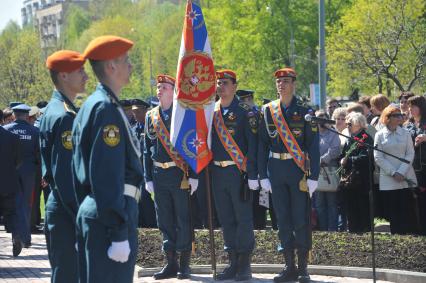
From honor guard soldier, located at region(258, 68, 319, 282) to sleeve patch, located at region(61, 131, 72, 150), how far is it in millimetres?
3561

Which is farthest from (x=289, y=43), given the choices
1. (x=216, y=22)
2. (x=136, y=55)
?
(x=136, y=55)

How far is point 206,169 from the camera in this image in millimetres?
10625

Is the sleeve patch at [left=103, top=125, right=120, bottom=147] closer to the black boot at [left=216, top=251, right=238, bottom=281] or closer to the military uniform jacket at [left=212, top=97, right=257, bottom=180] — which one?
the military uniform jacket at [left=212, top=97, right=257, bottom=180]

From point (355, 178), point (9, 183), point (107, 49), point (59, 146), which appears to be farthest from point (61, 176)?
point (355, 178)

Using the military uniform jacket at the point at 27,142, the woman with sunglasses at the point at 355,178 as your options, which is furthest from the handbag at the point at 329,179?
the military uniform jacket at the point at 27,142

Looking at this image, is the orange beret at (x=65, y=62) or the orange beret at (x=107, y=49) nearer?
the orange beret at (x=107, y=49)

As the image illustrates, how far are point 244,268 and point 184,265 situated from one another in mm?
707

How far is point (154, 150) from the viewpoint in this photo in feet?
35.1

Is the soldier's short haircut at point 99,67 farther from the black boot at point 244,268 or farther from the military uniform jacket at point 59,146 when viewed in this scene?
the black boot at point 244,268

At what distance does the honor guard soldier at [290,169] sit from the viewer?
33.0 ft

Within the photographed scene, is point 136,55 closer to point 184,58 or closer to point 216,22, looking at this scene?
point 216,22

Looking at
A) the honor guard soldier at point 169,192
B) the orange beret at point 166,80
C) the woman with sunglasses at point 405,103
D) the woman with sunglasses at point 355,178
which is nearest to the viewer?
the honor guard soldier at point 169,192

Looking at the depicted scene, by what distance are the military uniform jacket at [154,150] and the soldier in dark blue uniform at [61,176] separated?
341 centimetres

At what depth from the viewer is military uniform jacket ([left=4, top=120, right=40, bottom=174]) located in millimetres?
14430
